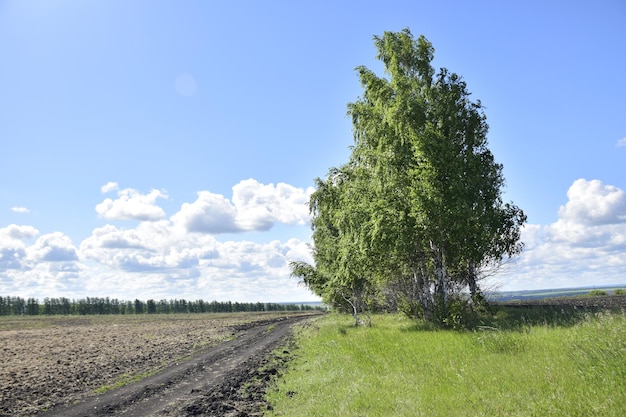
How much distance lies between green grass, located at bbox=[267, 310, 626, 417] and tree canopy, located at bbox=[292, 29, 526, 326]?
762 cm

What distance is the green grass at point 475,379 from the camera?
28.6 feet

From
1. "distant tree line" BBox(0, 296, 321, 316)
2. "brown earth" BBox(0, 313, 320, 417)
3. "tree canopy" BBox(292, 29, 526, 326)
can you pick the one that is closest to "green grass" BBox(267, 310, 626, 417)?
"brown earth" BBox(0, 313, 320, 417)

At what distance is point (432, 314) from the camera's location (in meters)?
26.4

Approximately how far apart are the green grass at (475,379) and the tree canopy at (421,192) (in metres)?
7.62

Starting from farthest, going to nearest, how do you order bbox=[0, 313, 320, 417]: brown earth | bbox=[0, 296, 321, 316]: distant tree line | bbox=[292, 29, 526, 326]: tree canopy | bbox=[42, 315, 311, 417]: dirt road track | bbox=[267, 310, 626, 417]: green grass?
1. bbox=[0, 296, 321, 316]: distant tree line
2. bbox=[292, 29, 526, 326]: tree canopy
3. bbox=[0, 313, 320, 417]: brown earth
4. bbox=[42, 315, 311, 417]: dirt road track
5. bbox=[267, 310, 626, 417]: green grass

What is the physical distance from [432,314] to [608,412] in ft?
62.9

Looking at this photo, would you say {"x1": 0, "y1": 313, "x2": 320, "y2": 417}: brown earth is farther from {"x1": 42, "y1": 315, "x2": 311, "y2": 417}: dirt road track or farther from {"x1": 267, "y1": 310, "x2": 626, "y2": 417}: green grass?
{"x1": 267, "y1": 310, "x2": 626, "y2": 417}: green grass

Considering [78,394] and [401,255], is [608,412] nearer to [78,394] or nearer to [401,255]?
[78,394]

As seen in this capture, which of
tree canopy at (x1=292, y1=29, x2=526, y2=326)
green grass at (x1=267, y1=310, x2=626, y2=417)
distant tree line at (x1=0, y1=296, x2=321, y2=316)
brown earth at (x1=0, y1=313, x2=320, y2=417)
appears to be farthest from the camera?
distant tree line at (x1=0, y1=296, x2=321, y2=316)

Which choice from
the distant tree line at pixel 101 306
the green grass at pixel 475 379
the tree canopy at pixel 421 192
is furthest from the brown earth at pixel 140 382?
the distant tree line at pixel 101 306

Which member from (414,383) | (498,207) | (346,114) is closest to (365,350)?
(414,383)

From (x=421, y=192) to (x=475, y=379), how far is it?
1372cm

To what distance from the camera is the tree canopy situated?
24.0 m

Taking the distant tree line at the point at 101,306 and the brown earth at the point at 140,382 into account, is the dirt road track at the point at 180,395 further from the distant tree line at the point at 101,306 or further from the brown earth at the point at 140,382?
the distant tree line at the point at 101,306
